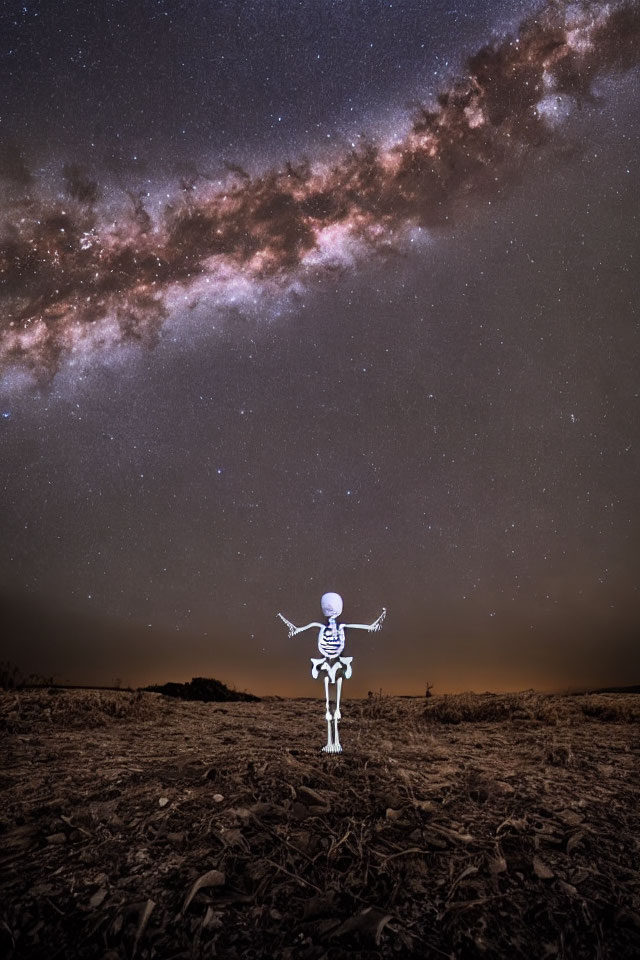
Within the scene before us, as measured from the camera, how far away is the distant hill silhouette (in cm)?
1984

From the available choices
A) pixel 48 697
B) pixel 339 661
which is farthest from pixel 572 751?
pixel 48 697

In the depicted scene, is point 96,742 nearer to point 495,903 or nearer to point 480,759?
point 480,759

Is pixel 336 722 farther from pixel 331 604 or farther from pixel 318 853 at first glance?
pixel 318 853

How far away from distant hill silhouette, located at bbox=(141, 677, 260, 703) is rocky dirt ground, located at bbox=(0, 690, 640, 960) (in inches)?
445

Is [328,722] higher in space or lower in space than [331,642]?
lower

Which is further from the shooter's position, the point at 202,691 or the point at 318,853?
the point at 202,691

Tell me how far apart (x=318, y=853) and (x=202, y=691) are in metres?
16.5

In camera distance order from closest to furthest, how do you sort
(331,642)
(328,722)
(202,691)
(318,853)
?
1. (318,853)
2. (328,722)
3. (331,642)
4. (202,691)

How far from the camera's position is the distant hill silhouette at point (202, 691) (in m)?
19.8

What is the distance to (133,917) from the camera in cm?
422

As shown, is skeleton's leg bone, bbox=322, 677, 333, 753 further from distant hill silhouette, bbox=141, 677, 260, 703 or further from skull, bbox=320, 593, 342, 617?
distant hill silhouette, bbox=141, 677, 260, 703

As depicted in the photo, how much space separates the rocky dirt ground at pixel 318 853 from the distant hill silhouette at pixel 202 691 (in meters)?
11.3

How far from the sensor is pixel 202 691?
20.4 metres

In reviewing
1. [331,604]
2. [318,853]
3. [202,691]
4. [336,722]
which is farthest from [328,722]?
[202,691]
